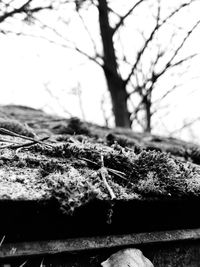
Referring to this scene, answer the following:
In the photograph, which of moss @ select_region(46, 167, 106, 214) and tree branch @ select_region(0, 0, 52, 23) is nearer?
moss @ select_region(46, 167, 106, 214)

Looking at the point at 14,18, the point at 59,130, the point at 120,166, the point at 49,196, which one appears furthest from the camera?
the point at 14,18

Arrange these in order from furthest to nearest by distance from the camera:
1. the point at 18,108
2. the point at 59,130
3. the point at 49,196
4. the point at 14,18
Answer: the point at 14,18 < the point at 18,108 < the point at 59,130 < the point at 49,196

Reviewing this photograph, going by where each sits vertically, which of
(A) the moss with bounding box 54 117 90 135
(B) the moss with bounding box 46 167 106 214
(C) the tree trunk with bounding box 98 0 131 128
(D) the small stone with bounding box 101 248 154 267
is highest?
(C) the tree trunk with bounding box 98 0 131 128

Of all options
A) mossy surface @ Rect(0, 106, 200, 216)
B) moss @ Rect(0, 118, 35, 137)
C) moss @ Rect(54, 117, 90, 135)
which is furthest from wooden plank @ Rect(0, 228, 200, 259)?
moss @ Rect(54, 117, 90, 135)

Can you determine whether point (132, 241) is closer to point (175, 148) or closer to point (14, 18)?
point (175, 148)

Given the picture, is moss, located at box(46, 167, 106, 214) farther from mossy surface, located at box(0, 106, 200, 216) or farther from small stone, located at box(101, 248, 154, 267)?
small stone, located at box(101, 248, 154, 267)

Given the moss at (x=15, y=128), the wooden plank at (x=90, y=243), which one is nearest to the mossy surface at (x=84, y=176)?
the wooden plank at (x=90, y=243)

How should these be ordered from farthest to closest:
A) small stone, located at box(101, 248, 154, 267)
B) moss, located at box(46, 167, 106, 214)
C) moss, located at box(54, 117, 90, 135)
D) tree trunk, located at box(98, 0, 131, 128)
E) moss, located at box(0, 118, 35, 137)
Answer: tree trunk, located at box(98, 0, 131, 128)
moss, located at box(54, 117, 90, 135)
moss, located at box(0, 118, 35, 137)
small stone, located at box(101, 248, 154, 267)
moss, located at box(46, 167, 106, 214)

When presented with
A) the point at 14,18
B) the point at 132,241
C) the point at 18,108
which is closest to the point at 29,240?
the point at 132,241
